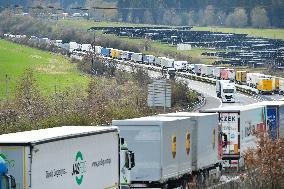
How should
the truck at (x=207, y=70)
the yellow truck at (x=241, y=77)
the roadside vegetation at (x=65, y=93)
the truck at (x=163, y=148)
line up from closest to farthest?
the truck at (x=163, y=148)
the roadside vegetation at (x=65, y=93)
the yellow truck at (x=241, y=77)
the truck at (x=207, y=70)

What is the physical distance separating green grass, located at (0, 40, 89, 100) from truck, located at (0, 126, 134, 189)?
4250 cm

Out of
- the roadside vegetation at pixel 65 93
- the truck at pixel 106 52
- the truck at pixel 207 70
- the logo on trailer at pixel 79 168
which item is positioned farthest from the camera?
the truck at pixel 106 52

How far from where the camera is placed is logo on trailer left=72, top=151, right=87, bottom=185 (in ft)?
72.6

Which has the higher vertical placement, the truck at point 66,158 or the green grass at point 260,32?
the green grass at point 260,32

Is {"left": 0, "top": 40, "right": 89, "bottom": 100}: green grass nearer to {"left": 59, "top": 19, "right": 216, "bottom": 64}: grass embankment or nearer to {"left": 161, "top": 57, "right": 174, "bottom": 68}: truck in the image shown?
{"left": 161, "top": 57, "right": 174, "bottom": 68}: truck

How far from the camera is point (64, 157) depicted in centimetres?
2139

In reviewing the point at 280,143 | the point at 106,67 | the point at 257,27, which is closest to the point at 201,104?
the point at 106,67

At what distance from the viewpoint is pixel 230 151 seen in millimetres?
40031

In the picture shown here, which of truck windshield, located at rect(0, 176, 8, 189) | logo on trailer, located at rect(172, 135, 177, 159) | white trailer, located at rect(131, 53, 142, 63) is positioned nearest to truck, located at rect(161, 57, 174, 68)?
white trailer, located at rect(131, 53, 142, 63)

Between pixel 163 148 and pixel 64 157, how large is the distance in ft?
26.1

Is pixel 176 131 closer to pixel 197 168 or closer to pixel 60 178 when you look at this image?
pixel 197 168

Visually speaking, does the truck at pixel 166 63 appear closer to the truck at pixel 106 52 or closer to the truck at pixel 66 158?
the truck at pixel 106 52

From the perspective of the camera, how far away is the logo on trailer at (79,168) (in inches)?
872

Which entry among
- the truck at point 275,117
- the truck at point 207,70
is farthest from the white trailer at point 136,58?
the truck at point 275,117
